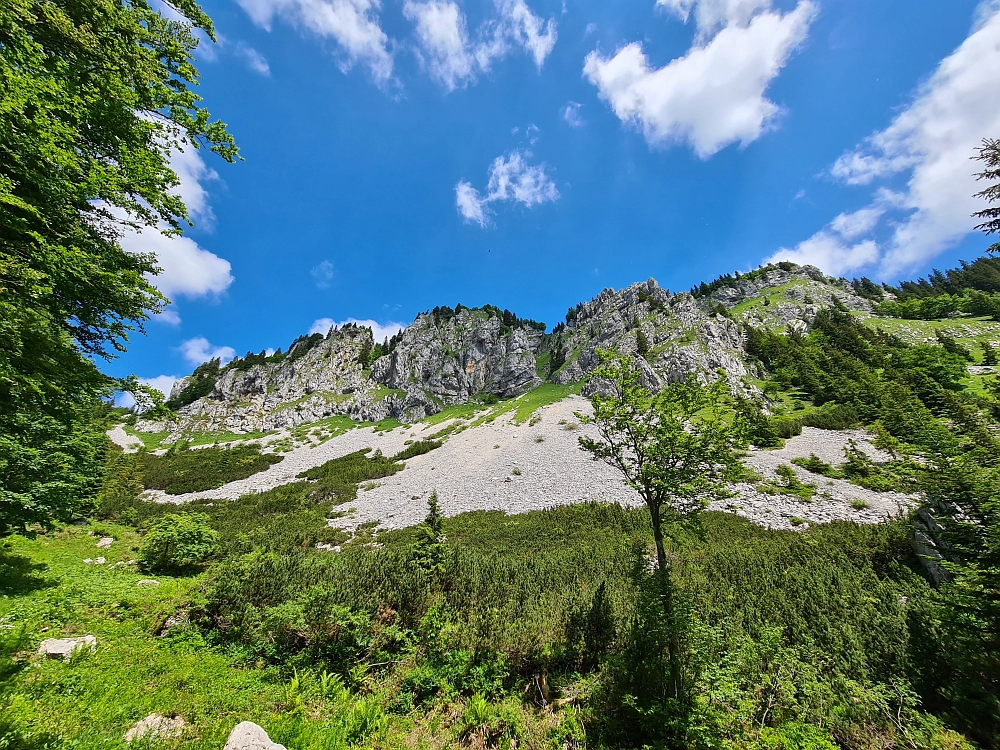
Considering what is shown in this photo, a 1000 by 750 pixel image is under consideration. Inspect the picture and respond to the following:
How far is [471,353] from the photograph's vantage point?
103062 mm

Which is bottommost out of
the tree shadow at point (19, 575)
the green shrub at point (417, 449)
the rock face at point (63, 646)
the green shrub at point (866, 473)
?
the rock face at point (63, 646)

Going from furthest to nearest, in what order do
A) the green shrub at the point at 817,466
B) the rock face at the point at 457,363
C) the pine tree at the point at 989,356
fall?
1. the rock face at the point at 457,363
2. the pine tree at the point at 989,356
3. the green shrub at the point at 817,466

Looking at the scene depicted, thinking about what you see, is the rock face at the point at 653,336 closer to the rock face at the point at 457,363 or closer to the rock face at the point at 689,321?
the rock face at the point at 689,321

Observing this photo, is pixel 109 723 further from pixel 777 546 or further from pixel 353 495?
pixel 353 495

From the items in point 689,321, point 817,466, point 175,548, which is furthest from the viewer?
point 689,321

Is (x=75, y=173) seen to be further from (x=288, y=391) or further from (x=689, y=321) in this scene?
(x=288, y=391)

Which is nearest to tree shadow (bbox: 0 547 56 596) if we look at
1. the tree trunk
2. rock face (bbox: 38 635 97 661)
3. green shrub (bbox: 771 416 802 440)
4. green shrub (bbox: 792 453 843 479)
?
rock face (bbox: 38 635 97 661)

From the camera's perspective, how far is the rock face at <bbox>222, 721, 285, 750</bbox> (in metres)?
4.59

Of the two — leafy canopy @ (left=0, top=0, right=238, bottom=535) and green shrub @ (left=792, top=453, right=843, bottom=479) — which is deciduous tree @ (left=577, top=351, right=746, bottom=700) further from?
green shrub @ (left=792, top=453, right=843, bottom=479)

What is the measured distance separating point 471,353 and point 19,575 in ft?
309

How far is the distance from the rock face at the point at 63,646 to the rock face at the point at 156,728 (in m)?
2.93

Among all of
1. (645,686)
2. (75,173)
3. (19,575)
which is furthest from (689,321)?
(19,575)

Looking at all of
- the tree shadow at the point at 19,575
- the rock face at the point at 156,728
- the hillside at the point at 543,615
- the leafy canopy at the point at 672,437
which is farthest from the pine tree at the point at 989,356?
the tree shadow at the point at 19,575

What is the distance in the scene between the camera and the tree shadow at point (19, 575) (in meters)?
8.92
